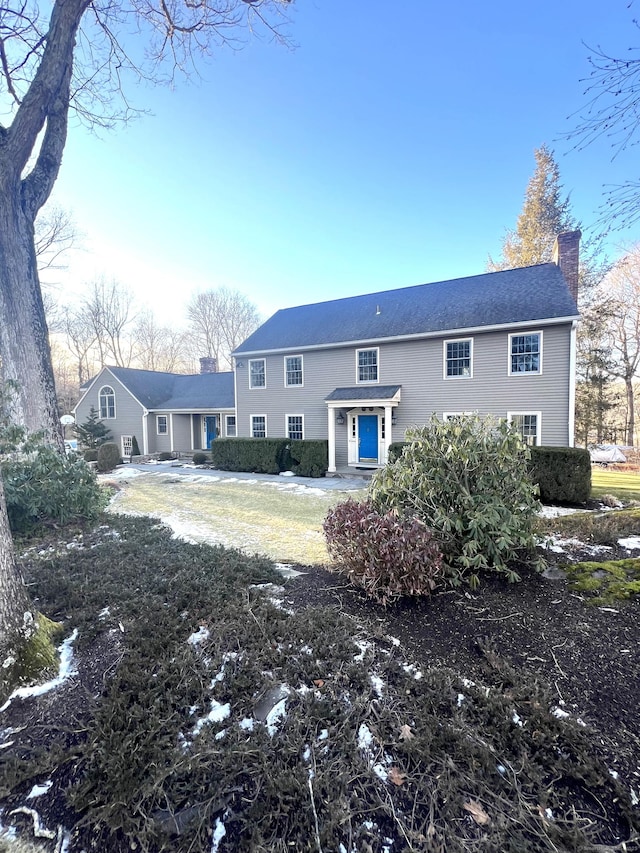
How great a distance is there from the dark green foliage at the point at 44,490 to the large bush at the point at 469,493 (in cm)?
463

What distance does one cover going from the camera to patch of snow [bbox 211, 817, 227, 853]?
147cm

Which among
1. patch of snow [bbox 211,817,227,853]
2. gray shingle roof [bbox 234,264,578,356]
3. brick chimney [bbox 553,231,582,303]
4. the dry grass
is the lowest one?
the dry grass

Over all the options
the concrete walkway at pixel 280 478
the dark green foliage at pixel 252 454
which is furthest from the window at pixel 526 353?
the dark green foliage at pixel 252 454

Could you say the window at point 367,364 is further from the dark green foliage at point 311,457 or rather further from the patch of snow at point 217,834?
the patch of snow at point 217,834

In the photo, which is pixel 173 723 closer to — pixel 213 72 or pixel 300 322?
pixel 213 72

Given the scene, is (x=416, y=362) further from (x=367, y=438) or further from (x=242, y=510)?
(x=242, y=510)

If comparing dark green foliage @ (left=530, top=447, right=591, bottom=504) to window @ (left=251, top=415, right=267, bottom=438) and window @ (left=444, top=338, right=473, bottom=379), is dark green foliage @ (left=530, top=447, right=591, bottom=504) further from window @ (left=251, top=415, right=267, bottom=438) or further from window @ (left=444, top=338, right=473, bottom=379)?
window @ (left=251, top=415, right=267, bottom=438)

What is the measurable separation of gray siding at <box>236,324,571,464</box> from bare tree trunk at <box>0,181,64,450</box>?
29.9ft

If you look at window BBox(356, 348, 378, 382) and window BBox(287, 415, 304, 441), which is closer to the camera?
window BBox(356, 348, 378, 382)

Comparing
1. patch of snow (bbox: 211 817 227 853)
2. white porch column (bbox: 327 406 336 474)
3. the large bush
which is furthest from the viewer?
white porch column (bbox: 327 406 336 474)

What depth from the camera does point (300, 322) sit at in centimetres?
1708

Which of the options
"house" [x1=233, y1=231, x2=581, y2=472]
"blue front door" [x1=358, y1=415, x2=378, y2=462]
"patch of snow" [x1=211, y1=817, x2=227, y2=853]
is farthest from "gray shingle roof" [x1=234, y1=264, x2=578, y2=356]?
"patch of snow" [x1=211, y1=817, x2=227, y2=853]

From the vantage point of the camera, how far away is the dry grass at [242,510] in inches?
211

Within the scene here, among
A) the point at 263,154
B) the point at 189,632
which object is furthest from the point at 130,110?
the point at 189,632
